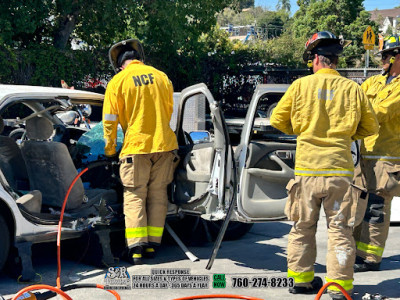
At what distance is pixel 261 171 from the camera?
5.47 m

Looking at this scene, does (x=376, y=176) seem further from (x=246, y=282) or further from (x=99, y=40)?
(x=99, y=40)

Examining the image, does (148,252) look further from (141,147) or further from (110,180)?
(141,147)

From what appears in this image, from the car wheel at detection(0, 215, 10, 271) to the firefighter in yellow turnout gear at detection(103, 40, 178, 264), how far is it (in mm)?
1073

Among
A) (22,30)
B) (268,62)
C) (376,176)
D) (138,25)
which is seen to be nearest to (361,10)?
(268,62)

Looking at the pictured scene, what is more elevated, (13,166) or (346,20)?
(346,20)

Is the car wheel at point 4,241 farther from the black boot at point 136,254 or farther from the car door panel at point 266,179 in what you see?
the car door panel at point 266,179

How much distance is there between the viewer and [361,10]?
3591 cm

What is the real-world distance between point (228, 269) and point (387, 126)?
6.34ft

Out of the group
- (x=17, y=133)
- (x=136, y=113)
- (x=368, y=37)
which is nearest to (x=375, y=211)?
(x=136, y=113)

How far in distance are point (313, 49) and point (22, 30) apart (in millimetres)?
10094

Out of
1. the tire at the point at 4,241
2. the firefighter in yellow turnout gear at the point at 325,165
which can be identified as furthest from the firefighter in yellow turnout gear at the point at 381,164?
the tire at the point at 4,241

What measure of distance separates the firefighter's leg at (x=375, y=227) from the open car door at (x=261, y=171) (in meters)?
0.80

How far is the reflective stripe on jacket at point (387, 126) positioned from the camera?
5539 millimetres

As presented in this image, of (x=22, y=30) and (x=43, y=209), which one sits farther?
(x=22, y=30)
